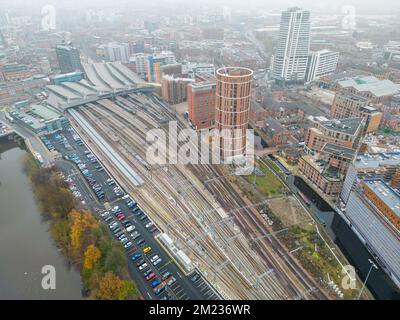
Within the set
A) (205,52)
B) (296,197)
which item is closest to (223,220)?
(296,197)

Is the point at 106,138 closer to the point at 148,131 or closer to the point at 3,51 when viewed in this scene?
the point at 148,131

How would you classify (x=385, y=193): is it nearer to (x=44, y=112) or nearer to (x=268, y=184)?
(x=268, y=184)

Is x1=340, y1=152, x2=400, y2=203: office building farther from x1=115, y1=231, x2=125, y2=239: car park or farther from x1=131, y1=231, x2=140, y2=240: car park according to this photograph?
x1=115, y1=231, x2=125, y2=239: car park

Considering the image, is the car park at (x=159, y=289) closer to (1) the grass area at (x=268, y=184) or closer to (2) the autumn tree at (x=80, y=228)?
(2) the autumn tree at (x=80, y=228)

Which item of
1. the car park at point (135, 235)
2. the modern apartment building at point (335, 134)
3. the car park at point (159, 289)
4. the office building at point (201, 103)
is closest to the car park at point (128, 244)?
the car park at point (135, 235)

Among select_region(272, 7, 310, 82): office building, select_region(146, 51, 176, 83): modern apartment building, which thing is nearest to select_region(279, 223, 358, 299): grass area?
select_region(146, 51, 176, 83): modern apartment building

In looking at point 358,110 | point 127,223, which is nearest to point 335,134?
point 358,110
